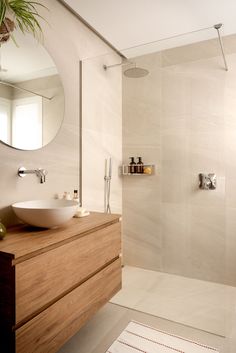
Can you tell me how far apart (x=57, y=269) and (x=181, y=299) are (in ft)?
4.46

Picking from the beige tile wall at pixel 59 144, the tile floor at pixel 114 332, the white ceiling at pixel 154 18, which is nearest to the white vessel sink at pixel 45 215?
the beige tile wall at pixel 59 144

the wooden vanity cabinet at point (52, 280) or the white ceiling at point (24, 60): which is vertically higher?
the white ceiling at point (24, 60)

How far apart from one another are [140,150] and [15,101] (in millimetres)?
1451

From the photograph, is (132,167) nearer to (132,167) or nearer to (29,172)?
(132,167)

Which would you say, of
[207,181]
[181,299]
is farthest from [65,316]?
[207,181]

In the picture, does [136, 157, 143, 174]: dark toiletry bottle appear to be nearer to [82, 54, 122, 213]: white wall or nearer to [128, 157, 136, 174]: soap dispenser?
[128, 157, 136, 174]: soap dispenser

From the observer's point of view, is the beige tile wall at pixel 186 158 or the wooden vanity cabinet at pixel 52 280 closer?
the wooden vanity cabinet at pixel 52 280

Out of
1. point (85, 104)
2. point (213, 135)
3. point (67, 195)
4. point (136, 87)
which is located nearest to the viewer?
point (67, 195)

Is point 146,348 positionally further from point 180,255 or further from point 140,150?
point 140,150

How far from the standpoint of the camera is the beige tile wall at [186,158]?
2420mm

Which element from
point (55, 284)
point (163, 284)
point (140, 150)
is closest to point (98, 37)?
point (140, 150)

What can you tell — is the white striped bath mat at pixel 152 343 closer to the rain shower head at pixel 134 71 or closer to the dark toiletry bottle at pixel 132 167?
the dark toiletry bottle at pixel 132 167

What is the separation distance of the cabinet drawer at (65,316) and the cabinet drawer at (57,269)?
46 mm

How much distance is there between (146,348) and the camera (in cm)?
159
